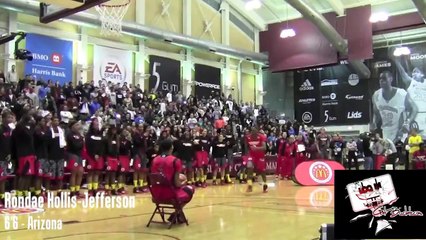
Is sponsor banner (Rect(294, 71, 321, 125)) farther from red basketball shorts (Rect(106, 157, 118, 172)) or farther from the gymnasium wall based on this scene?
red basketball shorts (Rect(106, 157, 118, 172))

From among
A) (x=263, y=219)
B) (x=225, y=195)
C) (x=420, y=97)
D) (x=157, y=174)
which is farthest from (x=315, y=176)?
(x=420, y=97)

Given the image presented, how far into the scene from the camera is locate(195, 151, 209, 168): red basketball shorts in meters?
15.0

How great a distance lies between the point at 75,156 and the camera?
11.0 m

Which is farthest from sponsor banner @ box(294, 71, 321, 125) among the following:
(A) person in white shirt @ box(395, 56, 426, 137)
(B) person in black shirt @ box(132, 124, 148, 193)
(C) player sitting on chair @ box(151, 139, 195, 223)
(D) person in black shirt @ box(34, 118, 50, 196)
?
(C) player sitting on chair @ box(151, 139, 195, 223)

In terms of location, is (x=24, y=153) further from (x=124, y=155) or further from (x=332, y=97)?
(x=332, y=97)

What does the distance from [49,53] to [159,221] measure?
15.0 m

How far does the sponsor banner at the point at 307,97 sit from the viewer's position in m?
30.9

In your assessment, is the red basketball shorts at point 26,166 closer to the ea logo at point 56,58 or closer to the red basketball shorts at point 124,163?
the red basketball shorts at point 124,163

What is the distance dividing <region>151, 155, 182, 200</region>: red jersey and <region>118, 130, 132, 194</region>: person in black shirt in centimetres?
501

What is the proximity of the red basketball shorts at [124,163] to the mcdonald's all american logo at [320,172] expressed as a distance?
6.09 metres

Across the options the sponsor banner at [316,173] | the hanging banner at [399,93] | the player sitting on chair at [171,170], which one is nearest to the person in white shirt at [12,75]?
the sponsor banner at [316,173]

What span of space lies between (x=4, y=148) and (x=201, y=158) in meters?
6.72

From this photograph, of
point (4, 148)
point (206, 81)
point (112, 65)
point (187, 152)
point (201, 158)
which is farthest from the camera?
point (206, 81)

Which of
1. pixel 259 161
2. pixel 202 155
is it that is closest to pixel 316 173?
pixel 259 161
